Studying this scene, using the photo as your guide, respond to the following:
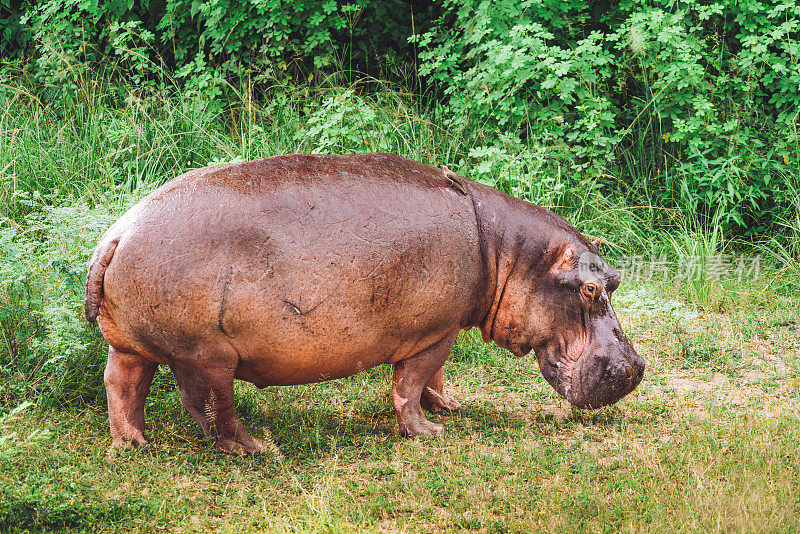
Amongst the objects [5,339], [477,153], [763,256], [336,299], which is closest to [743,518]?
[336,299]

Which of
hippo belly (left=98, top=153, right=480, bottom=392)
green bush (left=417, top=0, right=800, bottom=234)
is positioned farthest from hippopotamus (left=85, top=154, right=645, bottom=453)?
green bush (left=417, top=0, right=800, bottom=234)

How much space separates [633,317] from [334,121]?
10.4 feet

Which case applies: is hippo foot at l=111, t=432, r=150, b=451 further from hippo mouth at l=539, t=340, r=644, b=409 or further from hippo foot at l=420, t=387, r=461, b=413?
hippo mouth at l=539, t=340, r=644, b=409

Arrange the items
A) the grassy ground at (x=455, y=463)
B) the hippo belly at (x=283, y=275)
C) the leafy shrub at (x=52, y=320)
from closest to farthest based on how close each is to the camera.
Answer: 1. the grassy ground at (x=455, y=463)
2. the hippo belly at (x=283, y=275)
3. the leafy shrub at (x=52, y=320)

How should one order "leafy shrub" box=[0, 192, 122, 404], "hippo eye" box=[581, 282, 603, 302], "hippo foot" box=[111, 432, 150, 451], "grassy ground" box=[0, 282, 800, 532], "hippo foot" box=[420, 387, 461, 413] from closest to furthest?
1. "grassy ground" box=[0, 282, 800, 532]
2. "hippo foot" box=[111, 432, 150, 451]
3. "hippo eye" box=[581, 282, 603, 302]
4. "leafy shrub" box=[0, 192, 122, 404]
5. "hippo foot" box=[420, 387, 461, 413]

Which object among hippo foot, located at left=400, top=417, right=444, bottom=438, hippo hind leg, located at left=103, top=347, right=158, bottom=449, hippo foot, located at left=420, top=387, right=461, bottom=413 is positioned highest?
hippo hind leg, located at left=103, top=347, right=158, bottom=449

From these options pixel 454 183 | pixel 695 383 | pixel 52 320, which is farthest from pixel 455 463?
pixel 52 320

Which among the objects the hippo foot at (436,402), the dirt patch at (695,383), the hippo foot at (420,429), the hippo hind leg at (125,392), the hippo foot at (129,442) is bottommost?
the dirt patch at (695,383)

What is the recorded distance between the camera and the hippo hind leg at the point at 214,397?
4027 millimetres

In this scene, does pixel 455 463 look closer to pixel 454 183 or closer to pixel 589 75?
pixel 454 183

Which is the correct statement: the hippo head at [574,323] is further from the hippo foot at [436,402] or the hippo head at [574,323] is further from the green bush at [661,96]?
the green bush at [661,96]

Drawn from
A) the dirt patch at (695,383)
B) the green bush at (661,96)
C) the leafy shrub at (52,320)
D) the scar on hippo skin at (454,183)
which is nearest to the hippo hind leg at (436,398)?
the scar on hippo skin at (454,183)

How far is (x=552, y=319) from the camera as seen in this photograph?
183 inches

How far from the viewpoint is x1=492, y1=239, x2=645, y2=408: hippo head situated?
4.60 meters
